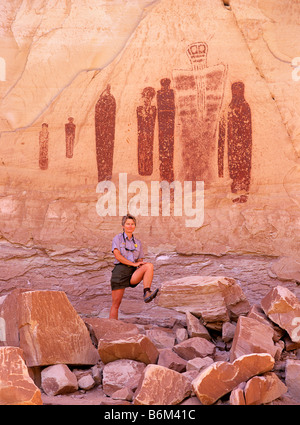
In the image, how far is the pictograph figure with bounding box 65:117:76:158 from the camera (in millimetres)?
5105

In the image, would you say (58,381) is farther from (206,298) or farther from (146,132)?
(146,132)

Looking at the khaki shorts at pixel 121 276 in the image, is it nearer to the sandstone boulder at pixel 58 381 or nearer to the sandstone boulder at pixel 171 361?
the sandstone boulder at pixel 171 361

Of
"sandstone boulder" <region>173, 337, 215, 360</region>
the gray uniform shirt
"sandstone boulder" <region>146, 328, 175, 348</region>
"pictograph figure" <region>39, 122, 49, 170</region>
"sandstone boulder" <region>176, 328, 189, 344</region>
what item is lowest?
"sandstone boulder" <region>146, 328, 175, 348</region>

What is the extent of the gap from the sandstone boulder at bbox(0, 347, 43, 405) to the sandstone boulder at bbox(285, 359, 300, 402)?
1320 mm

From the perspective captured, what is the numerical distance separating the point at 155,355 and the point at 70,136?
2.92 metres

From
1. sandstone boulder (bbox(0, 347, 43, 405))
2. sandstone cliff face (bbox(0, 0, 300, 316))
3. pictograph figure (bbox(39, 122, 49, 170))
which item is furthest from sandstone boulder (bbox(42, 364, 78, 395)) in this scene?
pictograph figure (bbox(39, 122, 49, 170))

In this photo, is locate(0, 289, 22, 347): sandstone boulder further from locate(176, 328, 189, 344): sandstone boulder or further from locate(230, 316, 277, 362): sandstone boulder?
locate(230, 316, 277, 362): sandstone boulder

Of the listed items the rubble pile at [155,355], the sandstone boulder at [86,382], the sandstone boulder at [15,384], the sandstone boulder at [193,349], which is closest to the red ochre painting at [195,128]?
the rubble pile at [155,355]

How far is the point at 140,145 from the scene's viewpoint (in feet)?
16.4

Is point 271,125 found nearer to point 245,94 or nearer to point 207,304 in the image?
point 245,94

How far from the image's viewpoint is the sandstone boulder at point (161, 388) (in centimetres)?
236

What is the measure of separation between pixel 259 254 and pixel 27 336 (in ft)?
8.36

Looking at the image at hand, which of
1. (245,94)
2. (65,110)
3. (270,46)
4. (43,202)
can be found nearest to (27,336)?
(43,202)

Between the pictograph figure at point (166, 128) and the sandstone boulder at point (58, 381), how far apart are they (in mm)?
2581
